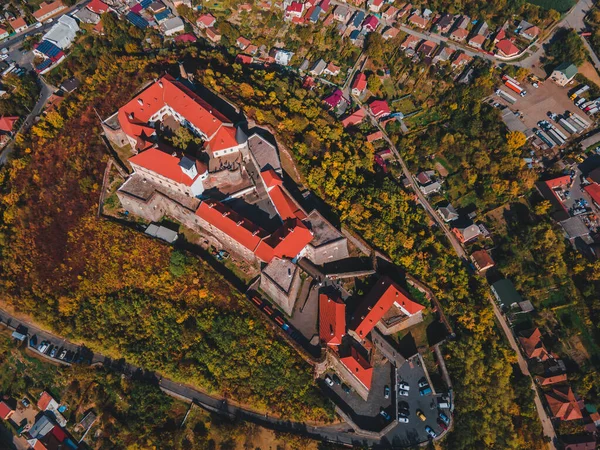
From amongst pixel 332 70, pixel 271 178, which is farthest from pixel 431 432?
pixel 332 70

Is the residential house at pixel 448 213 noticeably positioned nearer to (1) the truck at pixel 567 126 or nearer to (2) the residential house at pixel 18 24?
(1) the truck at pixel 567 126

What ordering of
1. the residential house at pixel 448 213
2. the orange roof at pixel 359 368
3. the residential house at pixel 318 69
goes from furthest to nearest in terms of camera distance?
the residential house at pixel 318 69
the residential house at pixel 448 213
the orange roof at pixel 359 368

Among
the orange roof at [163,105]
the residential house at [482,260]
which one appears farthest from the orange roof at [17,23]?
the residential house at [482,260]

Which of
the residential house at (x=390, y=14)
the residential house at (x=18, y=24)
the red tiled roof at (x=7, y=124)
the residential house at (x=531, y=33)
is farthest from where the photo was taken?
the residential house at (x=390, y=14)

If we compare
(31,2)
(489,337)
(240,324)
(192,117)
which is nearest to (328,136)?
(192,117)

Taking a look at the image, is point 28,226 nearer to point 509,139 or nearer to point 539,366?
point 539,366

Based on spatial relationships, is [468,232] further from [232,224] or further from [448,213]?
[232,224]

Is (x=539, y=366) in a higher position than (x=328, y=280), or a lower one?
higher
